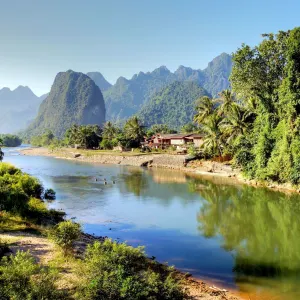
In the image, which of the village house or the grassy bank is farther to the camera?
the village house

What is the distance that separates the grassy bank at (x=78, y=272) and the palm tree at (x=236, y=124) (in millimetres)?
33759

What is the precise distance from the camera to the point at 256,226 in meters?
22.3

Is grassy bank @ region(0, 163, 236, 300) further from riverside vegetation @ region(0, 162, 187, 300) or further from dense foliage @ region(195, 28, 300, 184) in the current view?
dense foliage @ region(195, 28, 300, 184)

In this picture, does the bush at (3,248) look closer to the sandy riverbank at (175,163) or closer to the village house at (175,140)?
the sandy riverbank at (175,163)

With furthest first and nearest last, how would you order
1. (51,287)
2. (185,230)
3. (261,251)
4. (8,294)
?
1. (185,230)
2. (261,251)
3. (51,287)
4. (8,294)

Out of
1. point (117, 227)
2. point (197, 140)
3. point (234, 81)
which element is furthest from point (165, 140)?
point (117, 227)

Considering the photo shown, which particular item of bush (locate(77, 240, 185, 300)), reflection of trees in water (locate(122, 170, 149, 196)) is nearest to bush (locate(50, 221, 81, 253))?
bush (locate(77, 240, 185, 300))

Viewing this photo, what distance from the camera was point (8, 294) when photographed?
8.08 metres

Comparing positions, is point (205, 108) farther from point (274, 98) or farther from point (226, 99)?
point (274, 98)

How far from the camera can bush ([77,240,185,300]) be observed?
8812mm

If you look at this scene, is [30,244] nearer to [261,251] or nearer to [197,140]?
[261,251]

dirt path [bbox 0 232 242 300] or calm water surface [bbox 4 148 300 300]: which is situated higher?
dirt path [bbox 0 232 242 300]

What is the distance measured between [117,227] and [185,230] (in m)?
4.38

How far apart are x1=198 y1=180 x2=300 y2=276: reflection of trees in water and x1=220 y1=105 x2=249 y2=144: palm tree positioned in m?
12.6
